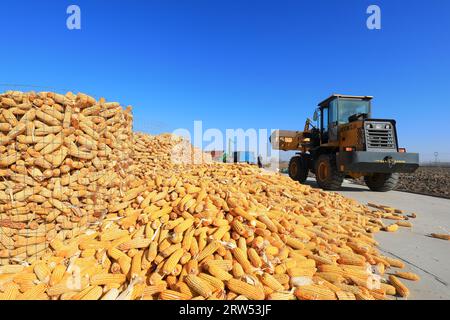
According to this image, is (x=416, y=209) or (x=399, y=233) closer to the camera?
(x=399, y=233)

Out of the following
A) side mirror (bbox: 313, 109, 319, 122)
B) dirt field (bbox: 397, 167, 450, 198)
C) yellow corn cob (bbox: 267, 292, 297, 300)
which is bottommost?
dirt field (bbox: 397, 167, 450, 198)

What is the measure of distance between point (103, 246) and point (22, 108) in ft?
7.68

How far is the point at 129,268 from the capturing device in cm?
279

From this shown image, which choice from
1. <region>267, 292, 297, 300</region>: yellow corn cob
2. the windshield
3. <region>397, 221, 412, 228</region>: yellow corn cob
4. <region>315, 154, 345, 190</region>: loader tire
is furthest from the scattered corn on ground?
the windshield

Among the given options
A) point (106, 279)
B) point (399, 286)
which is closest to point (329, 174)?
point (399, 286)

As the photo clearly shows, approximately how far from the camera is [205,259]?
107 inches

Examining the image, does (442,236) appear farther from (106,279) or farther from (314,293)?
(106,279)

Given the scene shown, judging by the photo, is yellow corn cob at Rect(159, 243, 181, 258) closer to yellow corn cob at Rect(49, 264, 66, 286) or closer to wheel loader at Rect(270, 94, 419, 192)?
yellow corn cob at Rect(49, 264, 66, 286)

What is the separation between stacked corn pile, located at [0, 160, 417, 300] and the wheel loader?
4.43 meters

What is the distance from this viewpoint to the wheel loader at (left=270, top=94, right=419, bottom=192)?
7797mm

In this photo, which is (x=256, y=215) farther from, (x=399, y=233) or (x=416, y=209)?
(x=416, y=209)

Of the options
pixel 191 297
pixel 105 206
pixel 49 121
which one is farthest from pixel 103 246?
pixel 49 121

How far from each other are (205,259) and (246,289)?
594 mm
